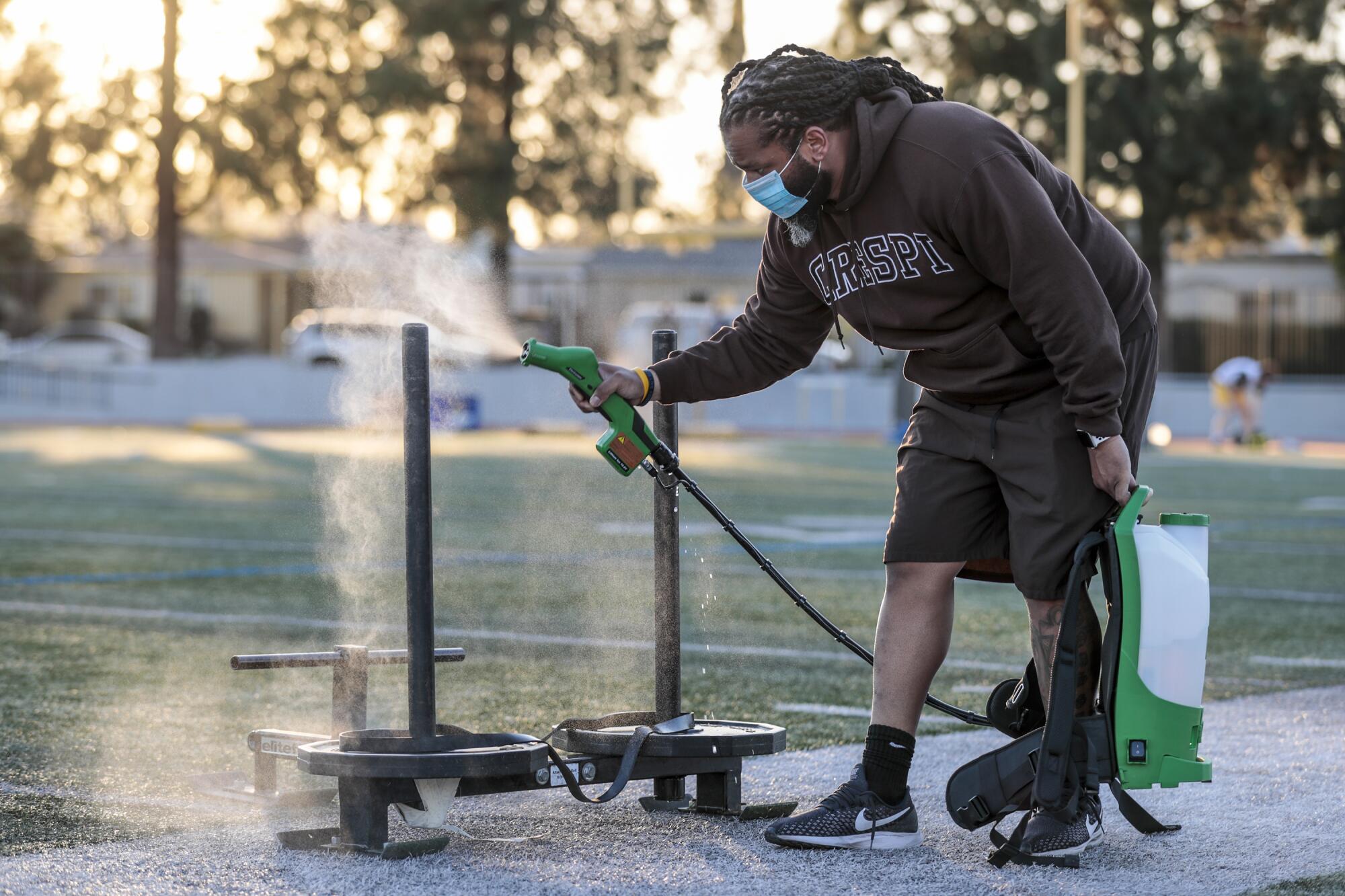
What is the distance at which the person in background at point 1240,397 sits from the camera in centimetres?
2667

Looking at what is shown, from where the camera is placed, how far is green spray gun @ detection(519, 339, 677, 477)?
4.02m

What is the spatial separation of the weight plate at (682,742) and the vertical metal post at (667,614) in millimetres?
101

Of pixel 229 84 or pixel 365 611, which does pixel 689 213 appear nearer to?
pixel 229 84

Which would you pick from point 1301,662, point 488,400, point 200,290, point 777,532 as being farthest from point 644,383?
point 200,290

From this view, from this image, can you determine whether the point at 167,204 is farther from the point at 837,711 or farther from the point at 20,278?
the point at 837,711

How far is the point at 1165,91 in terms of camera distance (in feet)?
124

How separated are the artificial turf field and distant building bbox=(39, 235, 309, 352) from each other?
43.6 meters

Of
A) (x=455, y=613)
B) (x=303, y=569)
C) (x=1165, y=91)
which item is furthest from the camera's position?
(x=1165, y=91)

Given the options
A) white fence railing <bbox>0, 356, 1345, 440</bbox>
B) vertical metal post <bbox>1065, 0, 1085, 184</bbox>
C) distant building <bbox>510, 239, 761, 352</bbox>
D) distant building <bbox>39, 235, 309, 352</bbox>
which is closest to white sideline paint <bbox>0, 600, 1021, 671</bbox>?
white fence railing <bbox>0, 356, 1345, 440</bbox>

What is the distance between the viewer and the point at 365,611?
7.92m

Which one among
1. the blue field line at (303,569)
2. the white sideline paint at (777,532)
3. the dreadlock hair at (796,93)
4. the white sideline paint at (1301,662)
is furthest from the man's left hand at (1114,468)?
the white sideline paint at (777,532)

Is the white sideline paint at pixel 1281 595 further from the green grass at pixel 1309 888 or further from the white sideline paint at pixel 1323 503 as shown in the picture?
the white sideline paint at pixel 1323 503

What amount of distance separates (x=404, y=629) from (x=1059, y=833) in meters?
4.25

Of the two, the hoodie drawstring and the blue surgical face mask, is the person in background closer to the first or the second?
the hoodie drawstring
